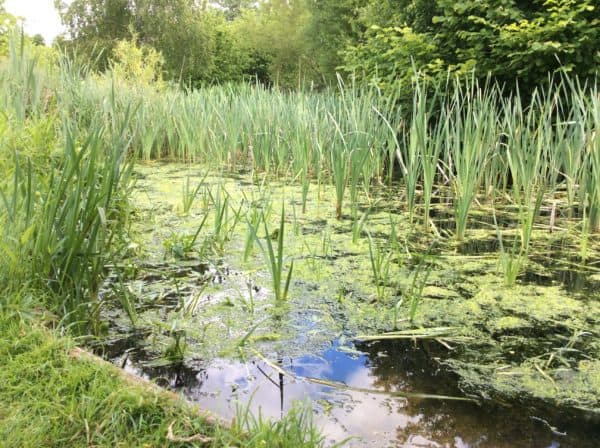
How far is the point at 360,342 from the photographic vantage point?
1.44 meters

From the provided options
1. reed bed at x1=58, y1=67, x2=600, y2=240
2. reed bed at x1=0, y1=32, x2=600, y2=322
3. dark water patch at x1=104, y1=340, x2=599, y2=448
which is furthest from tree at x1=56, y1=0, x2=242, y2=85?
dark water patch at x1=104, y1=340, x2=599, y2=448

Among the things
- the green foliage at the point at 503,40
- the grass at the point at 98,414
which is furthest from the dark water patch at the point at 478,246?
the grass at the point at 98,414

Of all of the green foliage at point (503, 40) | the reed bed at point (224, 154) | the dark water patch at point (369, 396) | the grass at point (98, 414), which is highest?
the green foliage at point (503, 40)

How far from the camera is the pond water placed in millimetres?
1105

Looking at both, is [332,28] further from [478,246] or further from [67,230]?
[67,230]

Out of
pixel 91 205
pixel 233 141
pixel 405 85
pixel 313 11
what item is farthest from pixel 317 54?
pixel 91 205

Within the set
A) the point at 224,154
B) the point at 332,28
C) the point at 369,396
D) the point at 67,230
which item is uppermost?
the point at 332,28

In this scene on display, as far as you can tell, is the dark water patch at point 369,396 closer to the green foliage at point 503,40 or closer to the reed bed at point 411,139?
the reed bed at point 411,139

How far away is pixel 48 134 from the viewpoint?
7.16 ft

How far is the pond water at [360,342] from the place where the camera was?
3.63 ft

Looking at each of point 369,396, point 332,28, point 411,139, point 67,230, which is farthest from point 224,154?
point 332,28

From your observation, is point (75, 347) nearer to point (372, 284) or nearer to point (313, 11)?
point (372, 284)

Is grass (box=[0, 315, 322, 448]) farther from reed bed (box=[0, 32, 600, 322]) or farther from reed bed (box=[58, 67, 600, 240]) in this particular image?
reed bed (box=[58, 67, 600, 240])

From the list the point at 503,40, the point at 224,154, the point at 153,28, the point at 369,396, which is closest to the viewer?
the point at 369,396
